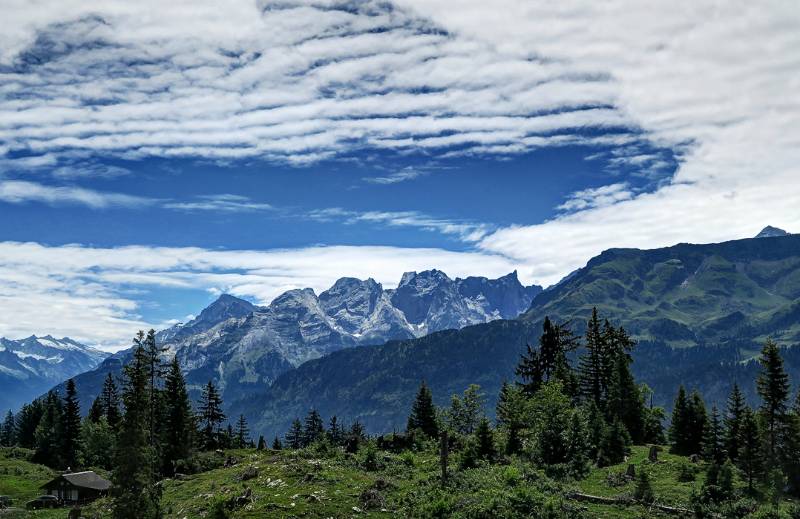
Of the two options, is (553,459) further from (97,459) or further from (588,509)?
(97,459)

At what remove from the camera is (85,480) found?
10450 centimetres

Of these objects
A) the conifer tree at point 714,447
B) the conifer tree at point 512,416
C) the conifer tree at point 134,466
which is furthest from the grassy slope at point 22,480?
the conifer tree at point 714,447

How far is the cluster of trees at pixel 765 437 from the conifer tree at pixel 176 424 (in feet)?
226

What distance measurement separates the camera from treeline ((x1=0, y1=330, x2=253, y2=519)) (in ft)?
210

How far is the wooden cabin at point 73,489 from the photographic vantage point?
10031 cm

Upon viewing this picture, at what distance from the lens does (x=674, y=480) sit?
72.5 m

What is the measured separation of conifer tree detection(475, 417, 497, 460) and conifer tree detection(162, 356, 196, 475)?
43504 mm

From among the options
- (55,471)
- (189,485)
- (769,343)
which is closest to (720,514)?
(769,343)

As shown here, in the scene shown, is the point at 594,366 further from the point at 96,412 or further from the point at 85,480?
the point at 96,412

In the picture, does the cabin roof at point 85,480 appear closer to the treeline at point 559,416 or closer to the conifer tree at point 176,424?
the conifer tree at point 176,424

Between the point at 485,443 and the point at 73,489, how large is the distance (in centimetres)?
5927

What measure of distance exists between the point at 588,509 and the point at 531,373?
62.8m

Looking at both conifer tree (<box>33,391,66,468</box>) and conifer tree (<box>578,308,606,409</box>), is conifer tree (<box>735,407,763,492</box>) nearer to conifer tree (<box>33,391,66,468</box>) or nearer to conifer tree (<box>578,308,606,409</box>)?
conifer tree (<box>578,308,606,409</box>)

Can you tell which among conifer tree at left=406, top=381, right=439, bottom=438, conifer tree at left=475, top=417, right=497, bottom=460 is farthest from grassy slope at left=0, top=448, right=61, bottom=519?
conifer tree at left=406, top=381, right=439, bottom=438
